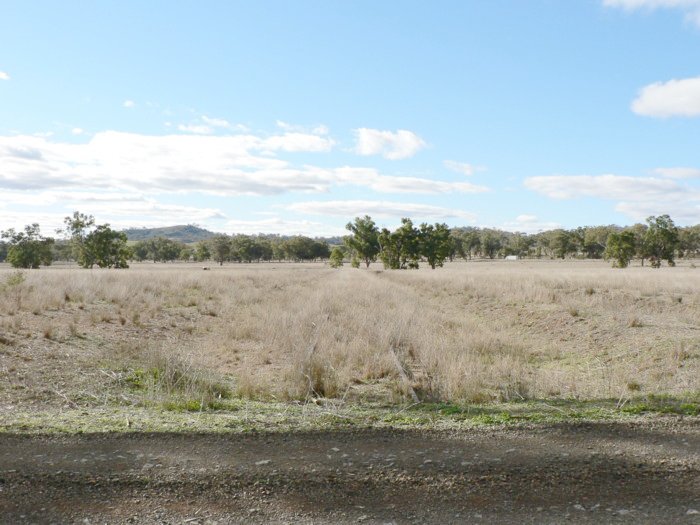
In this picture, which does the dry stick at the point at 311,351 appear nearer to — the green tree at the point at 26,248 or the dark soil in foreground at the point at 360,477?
the dark soil in foreground at the point at 360,477

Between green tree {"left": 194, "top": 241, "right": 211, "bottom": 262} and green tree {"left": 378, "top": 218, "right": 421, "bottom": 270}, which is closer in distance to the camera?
green tree {"left": 378, "top": 218, "right": 421, "bottom": 270}

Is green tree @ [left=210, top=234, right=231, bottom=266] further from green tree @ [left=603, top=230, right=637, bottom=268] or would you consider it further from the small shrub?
the small shrub

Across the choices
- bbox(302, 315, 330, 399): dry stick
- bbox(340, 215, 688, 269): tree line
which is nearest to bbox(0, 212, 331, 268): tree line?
bbox(340, 215, 688, 269): tree line

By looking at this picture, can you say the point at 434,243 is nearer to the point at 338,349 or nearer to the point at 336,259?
the point at 336,259

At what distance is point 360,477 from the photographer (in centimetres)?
480

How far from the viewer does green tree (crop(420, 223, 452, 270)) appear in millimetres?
97250

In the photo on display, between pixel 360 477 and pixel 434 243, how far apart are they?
94469 millimetres

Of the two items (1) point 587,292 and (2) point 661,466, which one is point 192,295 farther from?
(2) point 661,466

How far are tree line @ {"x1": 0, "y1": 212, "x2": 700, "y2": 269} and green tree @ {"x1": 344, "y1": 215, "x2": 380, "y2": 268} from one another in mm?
201

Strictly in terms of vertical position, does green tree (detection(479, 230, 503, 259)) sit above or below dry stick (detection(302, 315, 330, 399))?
above

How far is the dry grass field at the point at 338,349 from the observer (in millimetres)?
9086

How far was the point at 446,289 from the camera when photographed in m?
35.8

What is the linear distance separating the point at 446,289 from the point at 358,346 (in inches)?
930

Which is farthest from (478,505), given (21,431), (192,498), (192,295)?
(192,295)
